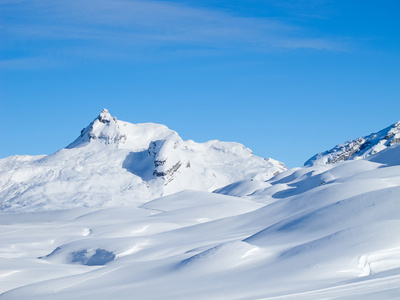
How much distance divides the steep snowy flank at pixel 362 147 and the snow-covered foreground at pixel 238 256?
98.9 metres

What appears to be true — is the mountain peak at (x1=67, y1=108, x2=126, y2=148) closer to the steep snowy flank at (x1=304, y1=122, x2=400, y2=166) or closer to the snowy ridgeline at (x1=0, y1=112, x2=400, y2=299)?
the steep snowy flank at (x1=304, y1=122, x2=400, y2=166)

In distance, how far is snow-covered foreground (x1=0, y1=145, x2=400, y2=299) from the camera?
10316 mm

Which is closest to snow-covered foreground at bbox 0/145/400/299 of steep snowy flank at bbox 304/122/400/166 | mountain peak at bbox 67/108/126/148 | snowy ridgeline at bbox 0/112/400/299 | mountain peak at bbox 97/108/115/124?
snowy ridgeline at bbox 0/112/400/299

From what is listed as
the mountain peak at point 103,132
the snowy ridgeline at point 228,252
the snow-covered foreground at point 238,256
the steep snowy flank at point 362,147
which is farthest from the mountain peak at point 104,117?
the snow-covered foreground at point 238,256

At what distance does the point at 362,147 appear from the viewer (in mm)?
132500

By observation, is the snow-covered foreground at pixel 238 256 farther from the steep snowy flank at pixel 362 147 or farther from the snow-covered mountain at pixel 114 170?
the steep snowy flank at pixel 362 147

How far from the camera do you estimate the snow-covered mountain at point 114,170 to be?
272 feet

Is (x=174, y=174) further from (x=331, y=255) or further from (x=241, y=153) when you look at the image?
(x=331, y=255)

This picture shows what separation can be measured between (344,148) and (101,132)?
66109 millimetres

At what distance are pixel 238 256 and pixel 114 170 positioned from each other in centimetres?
8243

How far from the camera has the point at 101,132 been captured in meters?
108

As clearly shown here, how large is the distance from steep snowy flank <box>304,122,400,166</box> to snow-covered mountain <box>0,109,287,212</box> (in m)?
21.6

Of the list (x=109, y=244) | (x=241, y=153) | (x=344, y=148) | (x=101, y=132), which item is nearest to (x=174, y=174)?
(x=101, y=132)

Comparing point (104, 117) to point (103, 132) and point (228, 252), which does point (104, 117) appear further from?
point (228, 252)
